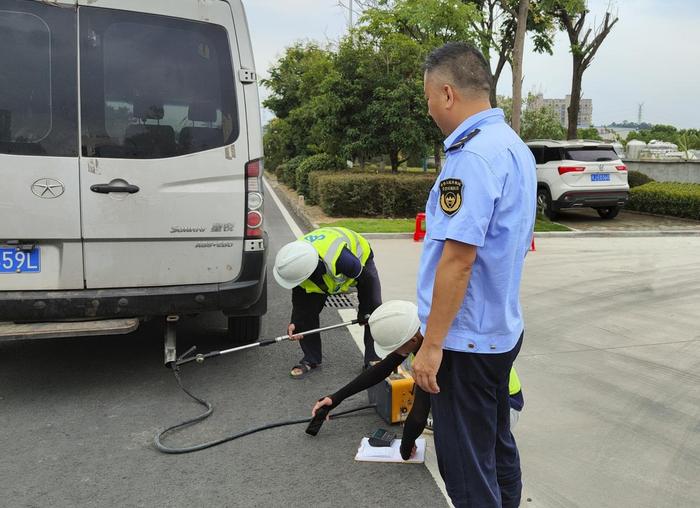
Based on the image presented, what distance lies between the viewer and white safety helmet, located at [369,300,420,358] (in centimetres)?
271

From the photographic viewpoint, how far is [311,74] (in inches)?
744

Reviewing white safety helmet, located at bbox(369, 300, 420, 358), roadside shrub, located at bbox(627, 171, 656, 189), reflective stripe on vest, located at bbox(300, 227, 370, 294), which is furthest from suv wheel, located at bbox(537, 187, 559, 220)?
white safety helmet, located at bbox(369, 300, 420, 358)

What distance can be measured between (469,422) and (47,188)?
268 centimetres

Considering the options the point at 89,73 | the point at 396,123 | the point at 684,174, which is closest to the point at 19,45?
the point at 89,73

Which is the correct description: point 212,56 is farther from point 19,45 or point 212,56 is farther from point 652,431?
point 652,431

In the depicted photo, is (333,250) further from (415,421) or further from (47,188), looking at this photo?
(47,188)

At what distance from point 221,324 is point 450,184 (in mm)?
3839

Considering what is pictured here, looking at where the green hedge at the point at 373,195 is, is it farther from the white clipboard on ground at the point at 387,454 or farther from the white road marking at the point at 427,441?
the white clipboard on ground at the point at 387,454

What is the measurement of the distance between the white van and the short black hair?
2.01 m

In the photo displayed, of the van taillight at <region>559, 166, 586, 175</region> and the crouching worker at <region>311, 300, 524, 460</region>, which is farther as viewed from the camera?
the van taillight at <region>559, 166, 586, 175</region>

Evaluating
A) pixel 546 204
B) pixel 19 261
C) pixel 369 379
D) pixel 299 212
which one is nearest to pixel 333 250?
pixel 369 379

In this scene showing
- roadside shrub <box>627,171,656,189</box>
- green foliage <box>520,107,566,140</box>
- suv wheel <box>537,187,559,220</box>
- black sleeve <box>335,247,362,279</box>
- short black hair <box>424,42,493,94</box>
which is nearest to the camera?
short black hair <box>424,42,493,94</box>

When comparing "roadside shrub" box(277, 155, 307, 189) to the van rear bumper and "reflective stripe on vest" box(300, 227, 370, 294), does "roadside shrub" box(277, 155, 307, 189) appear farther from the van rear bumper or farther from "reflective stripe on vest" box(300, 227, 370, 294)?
the van rear bumper

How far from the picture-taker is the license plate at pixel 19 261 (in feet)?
11.4
